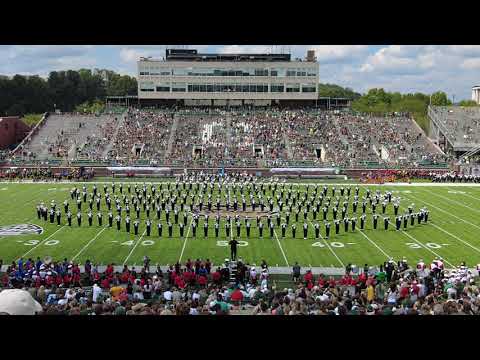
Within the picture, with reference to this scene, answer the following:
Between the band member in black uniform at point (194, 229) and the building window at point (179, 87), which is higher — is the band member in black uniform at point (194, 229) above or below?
below

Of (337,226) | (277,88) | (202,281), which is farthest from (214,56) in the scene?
(202,281)

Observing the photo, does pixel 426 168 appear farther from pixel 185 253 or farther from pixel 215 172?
pixel 185 253

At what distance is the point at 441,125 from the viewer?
135 feet

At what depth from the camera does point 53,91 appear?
57.2 meters

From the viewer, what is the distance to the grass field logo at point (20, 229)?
15883 millimetres

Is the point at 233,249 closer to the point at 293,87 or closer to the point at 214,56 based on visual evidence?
the point at 293,87

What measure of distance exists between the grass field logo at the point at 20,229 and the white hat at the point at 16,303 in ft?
33.5

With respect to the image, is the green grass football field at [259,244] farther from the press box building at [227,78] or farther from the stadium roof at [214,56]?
the stadium roof at [214,56]

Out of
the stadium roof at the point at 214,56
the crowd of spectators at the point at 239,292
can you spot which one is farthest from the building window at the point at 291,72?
the crowd of spectators at the point at 239,292

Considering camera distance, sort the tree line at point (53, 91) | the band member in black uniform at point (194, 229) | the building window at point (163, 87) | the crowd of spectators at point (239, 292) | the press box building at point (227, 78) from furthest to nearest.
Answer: the tree line at point (53, 91), the building window at point (163, 87), the press box building at point (227, 78), the band member in black uniform at point (194, 229), the crowd of spectators at point (239, 292)

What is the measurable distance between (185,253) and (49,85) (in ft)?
162

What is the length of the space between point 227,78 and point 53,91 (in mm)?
22597
